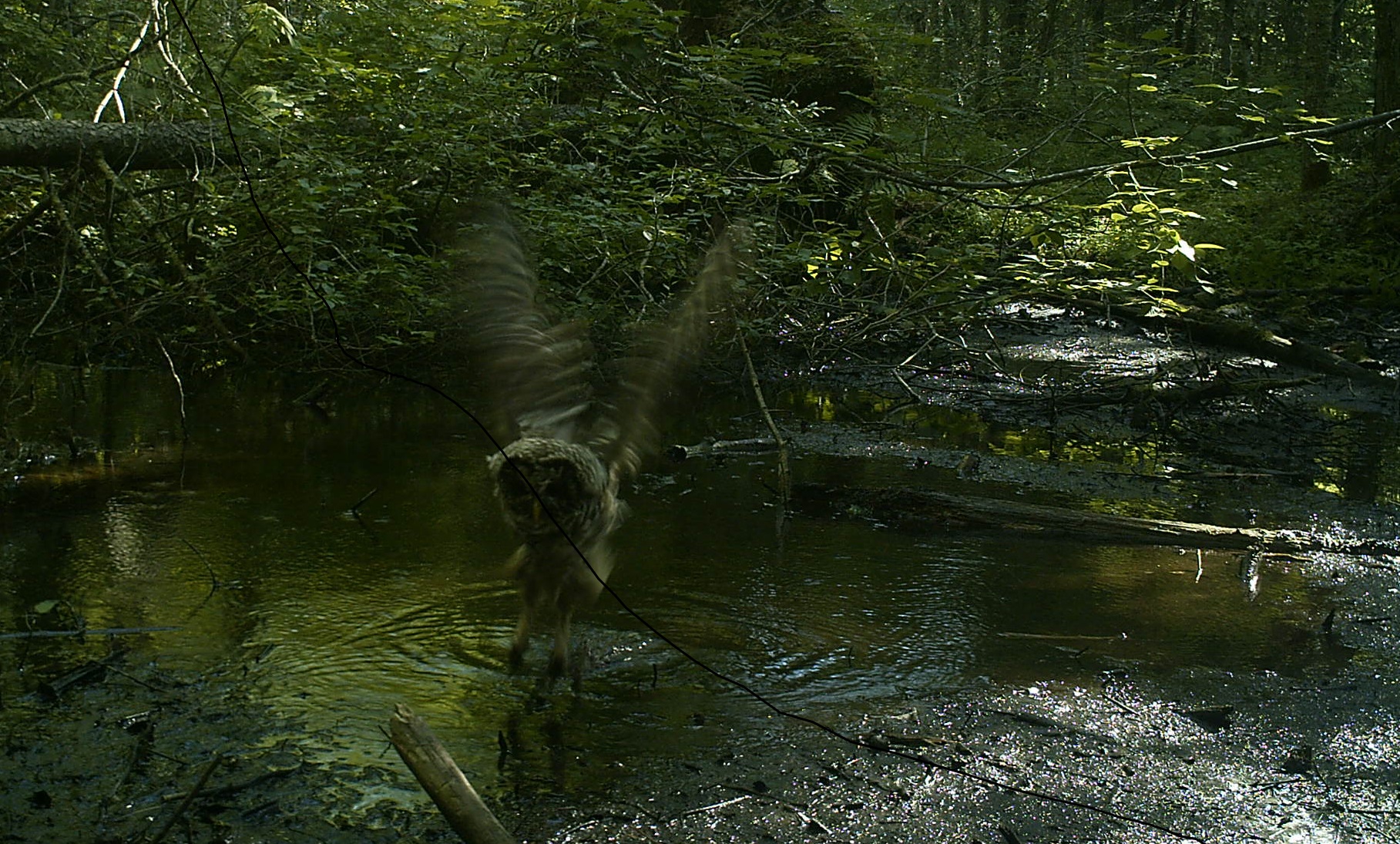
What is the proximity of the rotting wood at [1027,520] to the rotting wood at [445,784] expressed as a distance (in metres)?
5.04

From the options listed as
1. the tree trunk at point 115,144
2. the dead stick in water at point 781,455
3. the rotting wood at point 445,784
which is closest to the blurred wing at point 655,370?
the rotting wood at point 445,784

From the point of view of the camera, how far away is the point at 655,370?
15.0 ft

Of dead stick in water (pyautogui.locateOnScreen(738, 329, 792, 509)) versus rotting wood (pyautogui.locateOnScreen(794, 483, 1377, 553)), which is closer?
rotting wood (pyautogui.locateOnScreen(794, 483, 1377, 553))

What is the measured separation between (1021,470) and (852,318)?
7.26 feet

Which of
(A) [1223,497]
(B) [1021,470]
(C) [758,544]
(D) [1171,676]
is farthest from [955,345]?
(D) [1171,676]

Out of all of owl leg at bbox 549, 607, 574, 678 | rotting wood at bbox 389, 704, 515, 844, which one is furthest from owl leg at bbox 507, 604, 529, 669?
rotting wood at bbox 389, 704, 515, 844

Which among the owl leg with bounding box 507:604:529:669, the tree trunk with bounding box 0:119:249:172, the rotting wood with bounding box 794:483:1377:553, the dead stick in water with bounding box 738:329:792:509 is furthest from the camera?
the tree trunk with bounding box 0:119:249:172

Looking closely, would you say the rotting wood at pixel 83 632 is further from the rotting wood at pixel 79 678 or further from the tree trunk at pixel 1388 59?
the tree trunk at pixel 1388 59

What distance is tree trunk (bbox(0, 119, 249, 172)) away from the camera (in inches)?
318

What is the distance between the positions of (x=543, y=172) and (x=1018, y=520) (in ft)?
17.1

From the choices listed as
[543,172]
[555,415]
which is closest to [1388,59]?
[543,172]

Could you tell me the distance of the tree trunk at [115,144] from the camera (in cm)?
807

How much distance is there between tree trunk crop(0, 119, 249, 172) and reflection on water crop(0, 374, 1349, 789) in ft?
7.75

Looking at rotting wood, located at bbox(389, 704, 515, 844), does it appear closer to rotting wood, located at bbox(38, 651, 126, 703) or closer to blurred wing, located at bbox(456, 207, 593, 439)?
blurred wing, located at bbox(456, 207, 593, 439)
